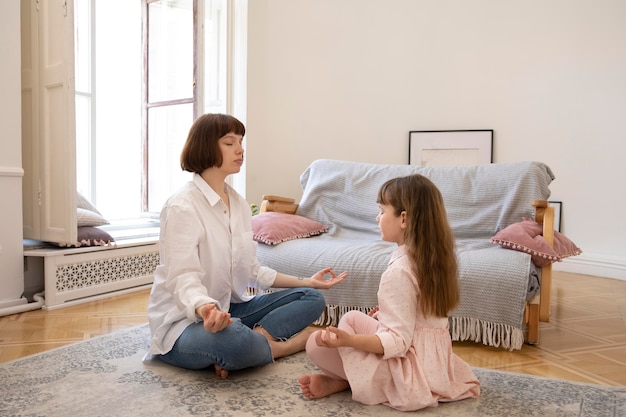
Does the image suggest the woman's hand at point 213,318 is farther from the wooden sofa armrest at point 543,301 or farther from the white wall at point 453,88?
A: the white wall at point 453,88

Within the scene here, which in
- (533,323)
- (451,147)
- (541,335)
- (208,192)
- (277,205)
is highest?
(451,147)

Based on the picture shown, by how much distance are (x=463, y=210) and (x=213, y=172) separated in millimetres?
1721

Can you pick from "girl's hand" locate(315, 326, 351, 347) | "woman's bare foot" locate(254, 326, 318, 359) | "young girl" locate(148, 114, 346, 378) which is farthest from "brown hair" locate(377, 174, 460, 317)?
"woman's bare foot" locate(254, 326, 318, 359)

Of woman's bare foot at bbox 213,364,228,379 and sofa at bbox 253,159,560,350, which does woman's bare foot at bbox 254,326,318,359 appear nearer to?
woman's bare foot at bbox 213,364,228,379

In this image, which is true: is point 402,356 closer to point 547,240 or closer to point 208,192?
point 208,192

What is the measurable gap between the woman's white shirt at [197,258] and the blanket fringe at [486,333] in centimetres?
93

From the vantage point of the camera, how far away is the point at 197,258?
1.80m

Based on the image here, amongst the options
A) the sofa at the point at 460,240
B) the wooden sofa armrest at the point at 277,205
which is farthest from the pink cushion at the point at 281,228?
the wooden sofa armrest at the point at 277,205

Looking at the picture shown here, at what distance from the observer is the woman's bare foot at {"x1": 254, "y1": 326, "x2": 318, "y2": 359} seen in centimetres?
208

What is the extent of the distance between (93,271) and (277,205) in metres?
1.24

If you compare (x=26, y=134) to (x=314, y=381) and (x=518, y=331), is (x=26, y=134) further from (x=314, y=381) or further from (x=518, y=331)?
(x=518, y=331)

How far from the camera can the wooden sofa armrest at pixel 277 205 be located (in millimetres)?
3443

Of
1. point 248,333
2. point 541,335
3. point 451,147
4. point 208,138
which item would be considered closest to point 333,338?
point 248,333

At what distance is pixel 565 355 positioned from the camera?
2.30 metres
